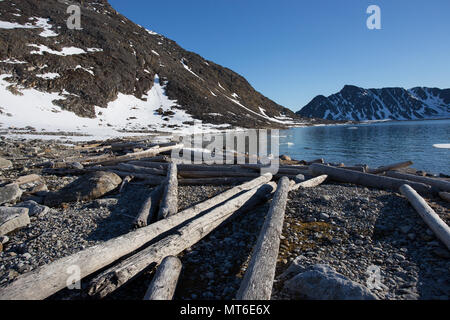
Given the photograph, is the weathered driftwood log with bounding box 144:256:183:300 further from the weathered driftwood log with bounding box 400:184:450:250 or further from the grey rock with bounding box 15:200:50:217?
the weathered driftwood log with bounding box 400:184:450:250

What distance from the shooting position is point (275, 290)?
3.55 m

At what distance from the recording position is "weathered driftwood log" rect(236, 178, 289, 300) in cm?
296

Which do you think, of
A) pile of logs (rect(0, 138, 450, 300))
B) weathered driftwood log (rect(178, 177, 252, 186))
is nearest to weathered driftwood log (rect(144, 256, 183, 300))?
pile of logs (rect(0, 138, 450, 300))

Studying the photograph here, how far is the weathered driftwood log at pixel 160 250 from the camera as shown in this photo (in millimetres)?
3209

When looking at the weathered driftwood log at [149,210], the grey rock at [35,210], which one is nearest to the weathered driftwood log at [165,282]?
the weathered driftwood log at [149,210]

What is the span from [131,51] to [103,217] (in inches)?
3923

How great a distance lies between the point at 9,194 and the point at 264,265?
8.03 meters

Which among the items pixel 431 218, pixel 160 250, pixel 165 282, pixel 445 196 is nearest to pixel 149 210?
pixel 160 250

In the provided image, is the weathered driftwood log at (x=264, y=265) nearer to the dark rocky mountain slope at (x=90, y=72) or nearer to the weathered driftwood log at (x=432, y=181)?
the weathered driftwood log at (x=432, y=181)

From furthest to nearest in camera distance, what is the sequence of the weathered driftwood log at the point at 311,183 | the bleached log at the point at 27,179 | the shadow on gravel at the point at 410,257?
the bleached log at the point at 27,179
the weathered driftwood log at the point at 311,183
the shadow on gravel at the point at 410,257

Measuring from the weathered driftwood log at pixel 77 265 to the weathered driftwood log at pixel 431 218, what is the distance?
5.21 meters

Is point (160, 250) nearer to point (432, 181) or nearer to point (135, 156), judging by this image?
point (432, 181)
